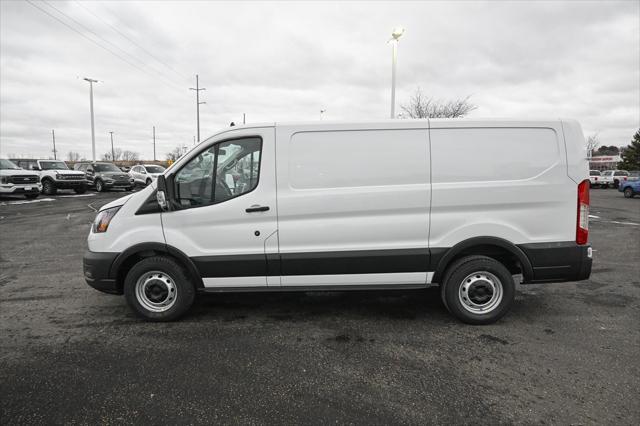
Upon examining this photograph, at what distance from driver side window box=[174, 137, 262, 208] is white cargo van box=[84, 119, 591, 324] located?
0.04 feet

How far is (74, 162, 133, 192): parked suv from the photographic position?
83.6ft

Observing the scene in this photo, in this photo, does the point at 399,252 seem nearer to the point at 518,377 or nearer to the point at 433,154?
the point at 433,154

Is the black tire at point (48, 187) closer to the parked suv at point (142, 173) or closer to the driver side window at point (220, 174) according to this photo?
the parked suv at point (142, 173)

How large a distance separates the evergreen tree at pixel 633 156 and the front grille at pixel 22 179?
76.2 meters

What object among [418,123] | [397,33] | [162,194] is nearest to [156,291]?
[162,194]

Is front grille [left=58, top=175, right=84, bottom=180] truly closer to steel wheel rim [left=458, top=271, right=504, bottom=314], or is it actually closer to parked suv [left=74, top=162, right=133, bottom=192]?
parked suv [left=74, top=162, right=133, bottom=192]

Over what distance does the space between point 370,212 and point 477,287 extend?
139 cm

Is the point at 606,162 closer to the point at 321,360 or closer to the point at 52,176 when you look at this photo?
the point at 52,176

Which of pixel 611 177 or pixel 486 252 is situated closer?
pixel 486 252

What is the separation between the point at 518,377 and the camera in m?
3.10

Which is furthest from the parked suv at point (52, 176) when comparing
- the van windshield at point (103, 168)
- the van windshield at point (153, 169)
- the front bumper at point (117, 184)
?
the van windshield at point (153, 169)

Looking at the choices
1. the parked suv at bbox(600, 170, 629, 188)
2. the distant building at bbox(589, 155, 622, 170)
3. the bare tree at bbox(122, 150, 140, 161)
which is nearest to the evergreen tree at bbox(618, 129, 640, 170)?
the distant building at bbox(589, 155, 622, 170)

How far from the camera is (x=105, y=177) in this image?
83.5 ft

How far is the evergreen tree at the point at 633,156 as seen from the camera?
6175 cm
